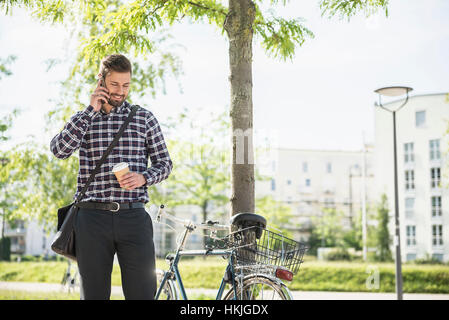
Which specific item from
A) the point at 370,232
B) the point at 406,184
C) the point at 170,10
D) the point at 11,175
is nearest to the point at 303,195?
the point at 406,184

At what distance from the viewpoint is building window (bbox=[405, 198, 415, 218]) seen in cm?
4931

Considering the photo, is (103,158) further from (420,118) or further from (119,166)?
(420,118)

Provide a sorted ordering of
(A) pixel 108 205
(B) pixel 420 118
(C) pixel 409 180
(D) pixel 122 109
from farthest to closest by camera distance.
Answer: (C) pixel 409 180 → (B) pixel 420 118 → (D) pixel 122 109 → (A) pixel 108 205

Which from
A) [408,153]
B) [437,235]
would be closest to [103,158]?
[437,235]

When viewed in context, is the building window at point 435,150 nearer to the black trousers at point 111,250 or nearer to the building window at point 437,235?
the building window at point 437,235

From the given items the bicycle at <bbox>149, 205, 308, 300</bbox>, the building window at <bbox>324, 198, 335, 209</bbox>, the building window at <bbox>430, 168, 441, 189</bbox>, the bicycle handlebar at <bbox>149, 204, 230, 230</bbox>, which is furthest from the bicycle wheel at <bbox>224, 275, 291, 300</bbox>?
the building window at <bbox>324, 198, 335, 209</bbox>

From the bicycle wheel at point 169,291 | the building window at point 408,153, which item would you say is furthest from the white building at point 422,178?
the bicycle wheel at point 169,291

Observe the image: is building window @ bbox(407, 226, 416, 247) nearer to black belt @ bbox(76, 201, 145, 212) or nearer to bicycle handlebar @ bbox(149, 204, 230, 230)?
bicycle handlebar @ bbox(149, 204, 230, 230)

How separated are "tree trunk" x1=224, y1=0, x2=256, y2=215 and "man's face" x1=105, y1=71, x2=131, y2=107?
2.12 m

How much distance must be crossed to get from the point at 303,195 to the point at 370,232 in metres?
35.1

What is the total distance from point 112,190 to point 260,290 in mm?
1243

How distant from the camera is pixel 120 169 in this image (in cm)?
263

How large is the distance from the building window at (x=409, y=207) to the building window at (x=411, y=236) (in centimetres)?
108
